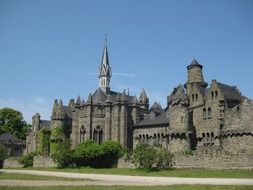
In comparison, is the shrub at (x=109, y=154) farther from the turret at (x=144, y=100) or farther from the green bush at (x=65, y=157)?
the turret at (x=144, y=100)

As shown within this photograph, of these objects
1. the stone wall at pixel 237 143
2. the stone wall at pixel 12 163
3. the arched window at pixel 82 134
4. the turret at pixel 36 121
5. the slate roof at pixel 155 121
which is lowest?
the stone wall at pixel 12 163

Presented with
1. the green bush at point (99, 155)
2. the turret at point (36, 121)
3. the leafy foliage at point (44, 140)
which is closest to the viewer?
the green bush at point (99, 155)

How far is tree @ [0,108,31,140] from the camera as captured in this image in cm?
11769

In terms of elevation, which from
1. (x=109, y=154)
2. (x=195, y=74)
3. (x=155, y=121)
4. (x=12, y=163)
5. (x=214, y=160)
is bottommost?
(x=12, y=163)

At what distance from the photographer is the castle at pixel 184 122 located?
2216 inches

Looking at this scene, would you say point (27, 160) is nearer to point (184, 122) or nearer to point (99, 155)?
point (99, 155)

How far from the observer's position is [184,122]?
66625mm

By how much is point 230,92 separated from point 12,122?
238 feet

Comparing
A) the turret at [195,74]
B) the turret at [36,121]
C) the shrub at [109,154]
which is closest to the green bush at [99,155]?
the shrub at [109,154]

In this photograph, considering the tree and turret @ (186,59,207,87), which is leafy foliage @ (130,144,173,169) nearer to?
turret @ (186,59,207,87)

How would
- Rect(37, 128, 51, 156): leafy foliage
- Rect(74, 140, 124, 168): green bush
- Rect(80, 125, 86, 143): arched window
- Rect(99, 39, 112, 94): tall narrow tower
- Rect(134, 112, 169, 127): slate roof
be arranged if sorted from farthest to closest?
1. Rect(99, 39, 112, 94): tall narrow tower
2. Rect(37, 128, 51, 156): leafy foliage
3. Rect(80, 125, 86, 143): arched window
4. Rect(134, 112, 169, 127): slate roof
5. Rect(74, 140, 124, 168): green bush

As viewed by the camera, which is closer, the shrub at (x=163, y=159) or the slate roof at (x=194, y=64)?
the shrub at (x=163, y=159)

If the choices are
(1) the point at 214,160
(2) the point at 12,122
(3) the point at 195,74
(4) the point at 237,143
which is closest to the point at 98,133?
(3) the point at 195,74

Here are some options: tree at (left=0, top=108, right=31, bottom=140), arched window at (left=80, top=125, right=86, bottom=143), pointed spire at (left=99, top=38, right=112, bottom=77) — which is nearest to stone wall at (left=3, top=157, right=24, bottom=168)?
arched window at (left=80, top=125, right=86, bottom=143)
